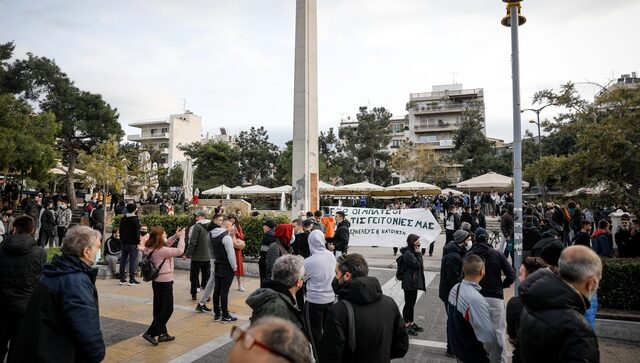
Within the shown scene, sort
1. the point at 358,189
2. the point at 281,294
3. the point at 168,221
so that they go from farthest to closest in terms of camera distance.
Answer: the point at 358,189 → the point at 168,221 → the point at 281,294

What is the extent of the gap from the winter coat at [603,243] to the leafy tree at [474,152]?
36.9 m

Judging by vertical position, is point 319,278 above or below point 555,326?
below

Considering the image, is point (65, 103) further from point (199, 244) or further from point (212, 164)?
point (199, 244)

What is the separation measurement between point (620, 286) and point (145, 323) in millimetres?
8101

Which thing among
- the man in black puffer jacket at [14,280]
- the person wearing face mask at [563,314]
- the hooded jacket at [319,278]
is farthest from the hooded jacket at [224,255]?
the person wearing face mask at [563,314]

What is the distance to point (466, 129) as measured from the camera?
45.6 metres

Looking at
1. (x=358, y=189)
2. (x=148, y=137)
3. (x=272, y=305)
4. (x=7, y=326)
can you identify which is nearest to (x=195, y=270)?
(x=7, y=326)

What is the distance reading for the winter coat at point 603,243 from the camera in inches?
331

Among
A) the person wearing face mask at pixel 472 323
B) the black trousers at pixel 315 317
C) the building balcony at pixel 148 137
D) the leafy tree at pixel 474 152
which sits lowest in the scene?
the black trousers at pixel 315 317

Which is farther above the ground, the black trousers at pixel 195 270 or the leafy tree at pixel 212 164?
the leafy tree at pixel 212 164

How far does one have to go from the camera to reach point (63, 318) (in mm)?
3035

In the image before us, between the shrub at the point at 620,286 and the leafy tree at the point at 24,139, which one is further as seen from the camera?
the leafy tree at the point at 24,139

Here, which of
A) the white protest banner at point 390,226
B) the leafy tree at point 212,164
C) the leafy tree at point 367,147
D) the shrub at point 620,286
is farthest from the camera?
the leafy tree at point 367,147

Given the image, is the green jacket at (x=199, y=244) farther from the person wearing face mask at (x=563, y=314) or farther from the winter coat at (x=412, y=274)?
the person wearing face mask at (x=563, y=314)
